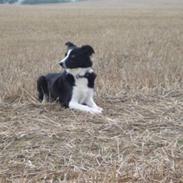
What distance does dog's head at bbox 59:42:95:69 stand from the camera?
21.9ft

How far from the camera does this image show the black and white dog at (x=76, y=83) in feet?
22.0

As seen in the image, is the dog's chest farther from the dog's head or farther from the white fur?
the dog's head

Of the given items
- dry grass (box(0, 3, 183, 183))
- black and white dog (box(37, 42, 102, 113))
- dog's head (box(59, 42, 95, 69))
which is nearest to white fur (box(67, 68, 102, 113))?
black and white dog (box(37, 42, 102, 113))

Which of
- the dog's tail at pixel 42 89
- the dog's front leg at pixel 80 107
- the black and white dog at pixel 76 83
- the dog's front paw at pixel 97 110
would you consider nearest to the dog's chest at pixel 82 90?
the black and white dog at pixel 76 83

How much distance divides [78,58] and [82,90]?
53cm

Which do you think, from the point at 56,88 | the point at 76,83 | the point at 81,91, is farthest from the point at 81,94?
the point at 56,88

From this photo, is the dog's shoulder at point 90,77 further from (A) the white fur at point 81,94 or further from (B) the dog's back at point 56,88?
(B) the dog's back at point 56,88

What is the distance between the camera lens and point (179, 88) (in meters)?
7.82

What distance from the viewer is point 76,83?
6.92m

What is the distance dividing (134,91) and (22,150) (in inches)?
125

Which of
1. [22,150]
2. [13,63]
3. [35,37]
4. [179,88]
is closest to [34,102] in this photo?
[22,150]

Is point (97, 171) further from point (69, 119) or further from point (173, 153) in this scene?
point (69, 119)

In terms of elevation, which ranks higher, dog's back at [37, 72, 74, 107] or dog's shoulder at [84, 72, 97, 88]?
dog's shoulder at [84, 72, 97, 88]

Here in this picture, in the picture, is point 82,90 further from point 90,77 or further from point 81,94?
point 90,77
